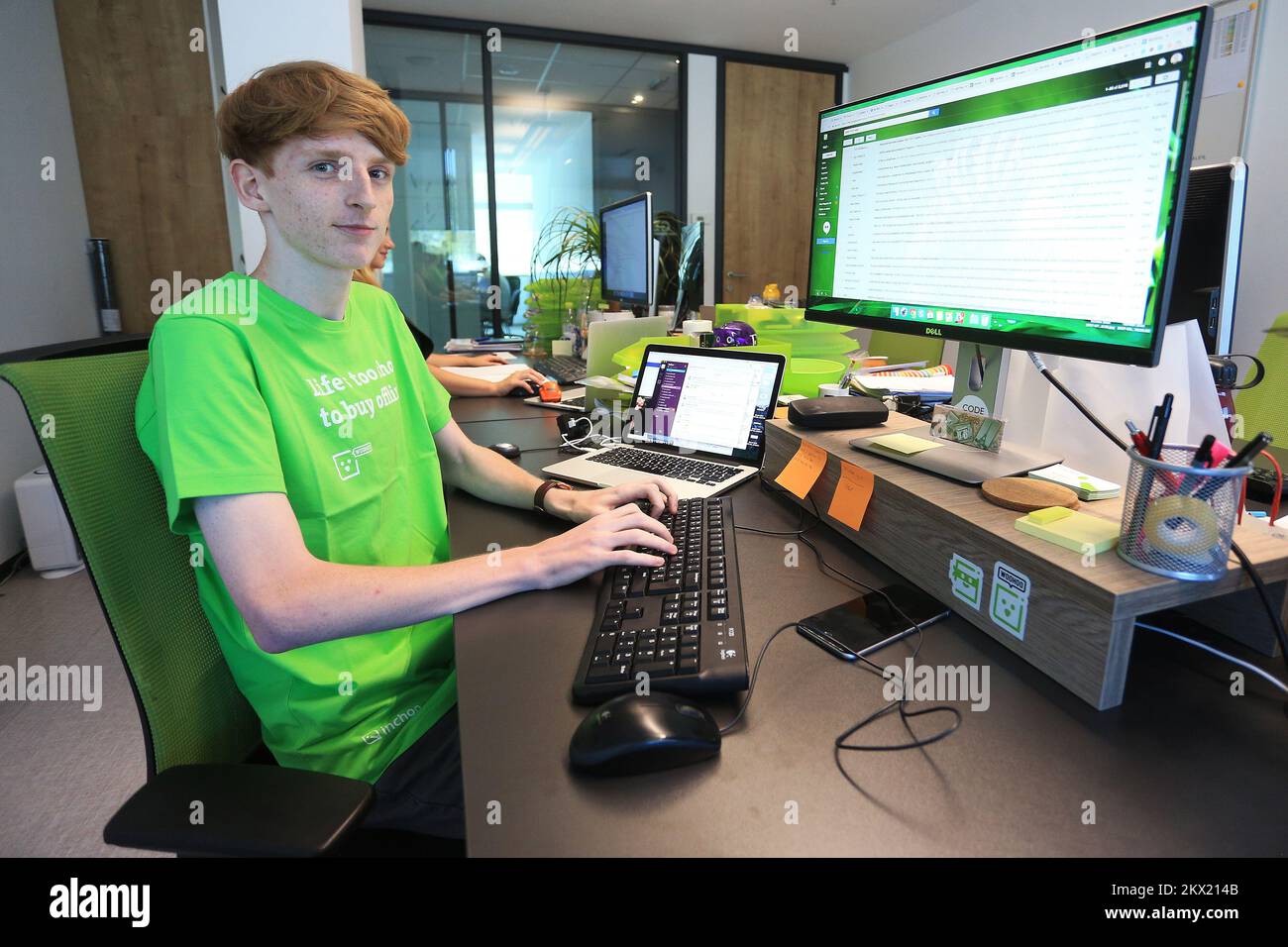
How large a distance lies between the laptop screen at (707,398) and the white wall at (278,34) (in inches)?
64.2


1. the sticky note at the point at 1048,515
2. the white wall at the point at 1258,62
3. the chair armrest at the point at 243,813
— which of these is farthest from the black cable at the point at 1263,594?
the white wall at the point at 1258,62

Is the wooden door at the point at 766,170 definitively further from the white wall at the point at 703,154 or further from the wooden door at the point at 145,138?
the wooden door at the point at 145,138

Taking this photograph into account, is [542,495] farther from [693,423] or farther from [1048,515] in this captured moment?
[1048,515]

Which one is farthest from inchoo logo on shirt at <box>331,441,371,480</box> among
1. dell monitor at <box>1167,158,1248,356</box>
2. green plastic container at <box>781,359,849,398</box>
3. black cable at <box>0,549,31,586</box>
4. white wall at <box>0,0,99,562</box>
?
black cable at <box>0,549,31,586</box>

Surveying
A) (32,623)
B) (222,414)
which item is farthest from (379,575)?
(32,623)

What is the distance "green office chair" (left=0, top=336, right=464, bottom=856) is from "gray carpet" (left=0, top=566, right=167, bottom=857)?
603mm

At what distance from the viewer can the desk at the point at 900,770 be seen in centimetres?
46

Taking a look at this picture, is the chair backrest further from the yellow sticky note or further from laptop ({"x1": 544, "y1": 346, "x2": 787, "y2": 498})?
the yellow sticky note

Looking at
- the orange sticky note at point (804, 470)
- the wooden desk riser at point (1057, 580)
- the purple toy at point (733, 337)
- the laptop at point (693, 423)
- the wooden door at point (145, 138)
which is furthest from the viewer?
the wooden door at point (145, 138)

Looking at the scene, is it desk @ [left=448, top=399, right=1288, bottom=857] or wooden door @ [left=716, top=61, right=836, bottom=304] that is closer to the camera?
desk @ [left=448, top=399, right=1288, bottom=857]

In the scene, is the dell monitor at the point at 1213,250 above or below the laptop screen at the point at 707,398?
above

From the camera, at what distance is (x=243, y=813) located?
602 mm

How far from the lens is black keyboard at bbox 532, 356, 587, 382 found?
7.38 feet

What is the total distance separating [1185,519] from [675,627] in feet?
1.44
